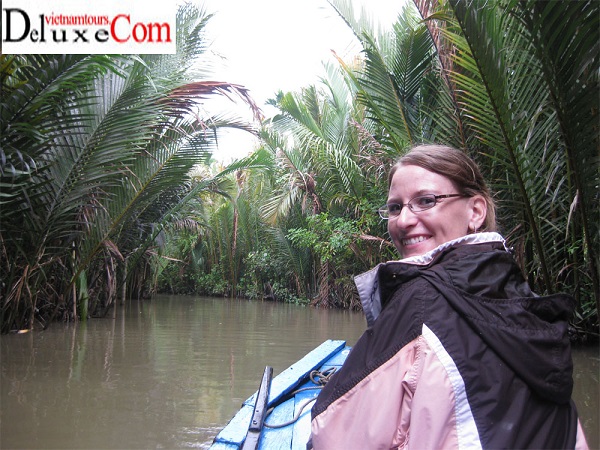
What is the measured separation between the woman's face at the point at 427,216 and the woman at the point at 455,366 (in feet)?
0.62

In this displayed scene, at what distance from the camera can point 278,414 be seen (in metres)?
2.78

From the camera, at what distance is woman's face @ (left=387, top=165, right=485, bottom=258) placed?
134cm

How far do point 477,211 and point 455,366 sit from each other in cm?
59

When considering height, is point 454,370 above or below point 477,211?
below

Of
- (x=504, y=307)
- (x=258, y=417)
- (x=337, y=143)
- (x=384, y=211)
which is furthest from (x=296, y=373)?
(x=337, y=143)

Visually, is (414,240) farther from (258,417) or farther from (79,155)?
(79,155)

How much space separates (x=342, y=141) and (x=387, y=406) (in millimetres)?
11395

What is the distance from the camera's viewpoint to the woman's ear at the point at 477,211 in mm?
1390

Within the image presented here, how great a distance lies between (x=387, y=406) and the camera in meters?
0.95

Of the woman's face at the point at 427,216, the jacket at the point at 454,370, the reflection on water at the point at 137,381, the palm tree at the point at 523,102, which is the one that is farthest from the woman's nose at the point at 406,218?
the reflection on water at the point at 137,381

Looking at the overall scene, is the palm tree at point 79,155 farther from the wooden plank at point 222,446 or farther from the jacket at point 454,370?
the jacket at point 454,370

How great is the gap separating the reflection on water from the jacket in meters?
2.29

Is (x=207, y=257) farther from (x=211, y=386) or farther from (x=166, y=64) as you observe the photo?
(x=211, y=386)

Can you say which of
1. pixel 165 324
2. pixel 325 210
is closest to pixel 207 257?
pixel 325 210
